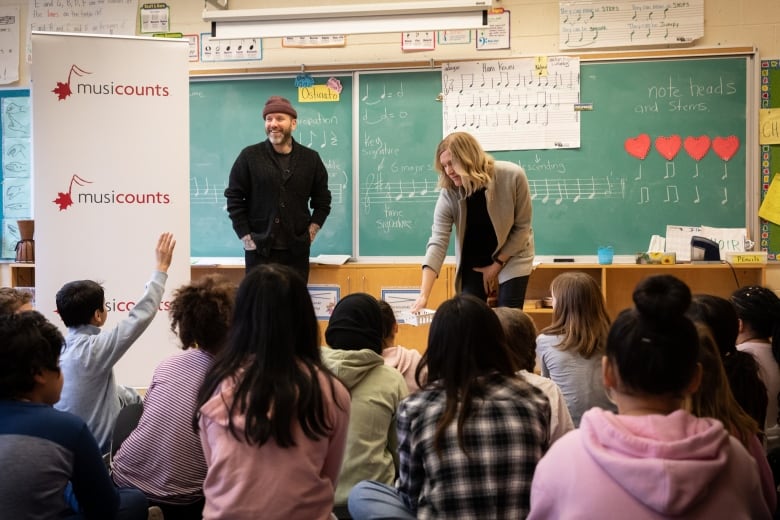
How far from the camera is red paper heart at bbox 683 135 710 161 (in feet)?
15.4

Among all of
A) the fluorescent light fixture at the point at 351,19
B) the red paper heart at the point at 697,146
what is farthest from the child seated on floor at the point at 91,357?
the red paper heart at the point at 697,146

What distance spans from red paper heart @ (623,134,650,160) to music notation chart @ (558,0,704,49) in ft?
1.91

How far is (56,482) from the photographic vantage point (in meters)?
1.67

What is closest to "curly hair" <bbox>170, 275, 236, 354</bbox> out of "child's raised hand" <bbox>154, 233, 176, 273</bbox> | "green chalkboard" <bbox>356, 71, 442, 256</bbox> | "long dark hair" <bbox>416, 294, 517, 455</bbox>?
"long dark hair" <bbox>416, 294, 517, 455</bbox>

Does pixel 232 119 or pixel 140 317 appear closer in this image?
pixel 140 317

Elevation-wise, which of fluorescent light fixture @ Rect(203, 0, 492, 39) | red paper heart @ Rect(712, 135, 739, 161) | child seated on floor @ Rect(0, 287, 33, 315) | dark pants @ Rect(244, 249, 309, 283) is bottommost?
child seated on floor @ Rect(0, 287, 33, 315)

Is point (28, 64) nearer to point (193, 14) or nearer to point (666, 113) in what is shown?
point (193, 14)

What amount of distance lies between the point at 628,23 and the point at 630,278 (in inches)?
62.8

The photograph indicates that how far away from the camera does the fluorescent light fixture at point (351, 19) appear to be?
4.15m

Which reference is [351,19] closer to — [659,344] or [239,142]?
[239,142]

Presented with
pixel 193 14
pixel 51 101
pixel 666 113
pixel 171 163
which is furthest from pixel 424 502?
pixel 193 14

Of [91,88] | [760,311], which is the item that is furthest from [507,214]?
[91,88]

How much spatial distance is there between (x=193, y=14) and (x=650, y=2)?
3.03 m

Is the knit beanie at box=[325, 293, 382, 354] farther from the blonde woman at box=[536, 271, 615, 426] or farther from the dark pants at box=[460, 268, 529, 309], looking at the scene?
the dark pants at box=[460, 268, 529, 309]
